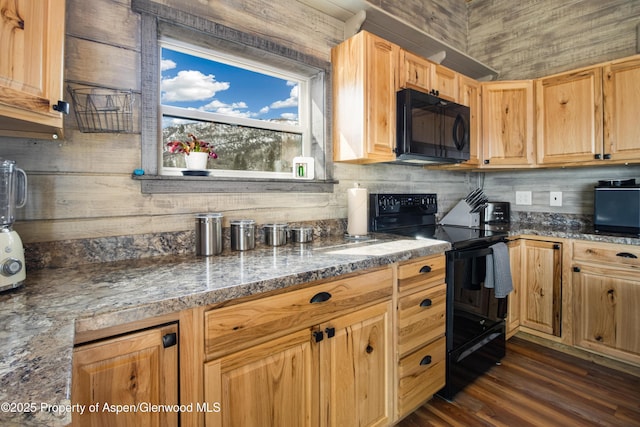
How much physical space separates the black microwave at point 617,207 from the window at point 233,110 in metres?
2.17

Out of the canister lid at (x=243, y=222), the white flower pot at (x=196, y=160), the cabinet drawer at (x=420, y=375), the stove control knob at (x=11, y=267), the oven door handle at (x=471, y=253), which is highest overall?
the white flower pot at (x=196, y=160)

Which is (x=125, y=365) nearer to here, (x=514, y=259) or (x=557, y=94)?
(x=514, y=259)

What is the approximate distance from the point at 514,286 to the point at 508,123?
1.35 meters

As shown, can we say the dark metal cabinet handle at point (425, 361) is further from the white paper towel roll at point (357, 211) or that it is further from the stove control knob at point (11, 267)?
the stove control knob at point (11, 267)

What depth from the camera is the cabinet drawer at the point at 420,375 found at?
1.57 metres

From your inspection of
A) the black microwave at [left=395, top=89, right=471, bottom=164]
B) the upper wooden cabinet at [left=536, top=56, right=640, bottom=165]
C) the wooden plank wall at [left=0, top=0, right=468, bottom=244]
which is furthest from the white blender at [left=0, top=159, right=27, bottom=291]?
the upper wooden cabinet at [left=536, top=56, right=640, bottom=165]

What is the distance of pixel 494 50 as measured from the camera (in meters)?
3.13

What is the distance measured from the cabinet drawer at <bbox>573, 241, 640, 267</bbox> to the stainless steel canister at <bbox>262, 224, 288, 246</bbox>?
204 cm

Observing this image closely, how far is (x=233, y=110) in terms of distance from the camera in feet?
6.04

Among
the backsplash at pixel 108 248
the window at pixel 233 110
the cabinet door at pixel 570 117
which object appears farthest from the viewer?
the cabinet door at pixel 570 117

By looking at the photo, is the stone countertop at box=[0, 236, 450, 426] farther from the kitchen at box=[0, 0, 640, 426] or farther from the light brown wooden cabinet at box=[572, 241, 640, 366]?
the light brown wooden cabinet at box=[572, 241, 640, 366]

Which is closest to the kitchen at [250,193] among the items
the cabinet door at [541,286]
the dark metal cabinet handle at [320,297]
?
the cabinet door at [541,286]

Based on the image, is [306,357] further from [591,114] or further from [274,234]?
[591,114]

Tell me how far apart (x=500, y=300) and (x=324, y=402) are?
1.55m
